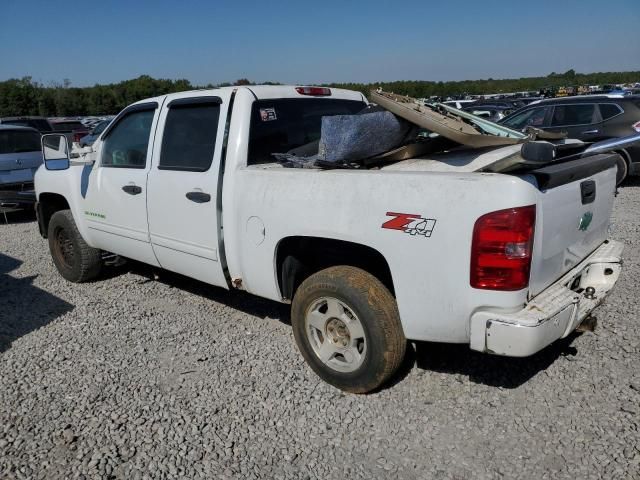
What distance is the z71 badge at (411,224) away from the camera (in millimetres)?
2703

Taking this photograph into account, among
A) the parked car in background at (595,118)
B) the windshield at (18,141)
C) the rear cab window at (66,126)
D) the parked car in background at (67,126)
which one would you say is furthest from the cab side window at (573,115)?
the rear cab window at (66,126)

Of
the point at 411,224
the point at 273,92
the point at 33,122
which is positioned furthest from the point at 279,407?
the point at 33,122

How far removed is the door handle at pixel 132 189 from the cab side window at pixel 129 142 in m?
0.18

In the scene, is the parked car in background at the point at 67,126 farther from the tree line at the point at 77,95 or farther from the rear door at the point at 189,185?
the tree line at the point at 77,95

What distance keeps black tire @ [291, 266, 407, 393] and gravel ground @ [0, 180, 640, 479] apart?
0.54ft

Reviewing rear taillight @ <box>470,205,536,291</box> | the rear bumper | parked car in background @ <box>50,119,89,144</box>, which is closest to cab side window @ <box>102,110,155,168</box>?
rear taillight @ <box>470,205,536,291</box>

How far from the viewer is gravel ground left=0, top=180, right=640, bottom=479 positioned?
8.99 feet

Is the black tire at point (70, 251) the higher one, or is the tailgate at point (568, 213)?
the tailgate at point (568, 213)

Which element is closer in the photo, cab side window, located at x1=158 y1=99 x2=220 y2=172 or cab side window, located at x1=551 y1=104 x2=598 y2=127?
cab side window, located at x1=158 y1=99 x2=220 y2=172

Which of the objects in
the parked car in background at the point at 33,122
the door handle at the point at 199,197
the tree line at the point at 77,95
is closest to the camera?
the door handle at the point at 199,197

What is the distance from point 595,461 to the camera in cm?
264

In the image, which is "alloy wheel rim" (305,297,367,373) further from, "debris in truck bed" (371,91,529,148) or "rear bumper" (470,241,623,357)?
"debris in truck bed" (371,91,529,148)

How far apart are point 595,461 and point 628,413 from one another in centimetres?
53

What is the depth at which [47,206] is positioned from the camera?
5.95 metres
